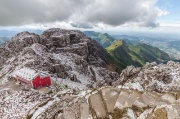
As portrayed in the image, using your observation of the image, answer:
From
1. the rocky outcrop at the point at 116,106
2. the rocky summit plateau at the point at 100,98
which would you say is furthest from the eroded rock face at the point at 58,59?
the rocky outcrop at the point at 116,106

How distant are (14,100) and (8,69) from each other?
4693 cm

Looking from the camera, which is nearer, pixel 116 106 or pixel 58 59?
pixel 116 106

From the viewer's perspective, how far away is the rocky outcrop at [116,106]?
25461mm

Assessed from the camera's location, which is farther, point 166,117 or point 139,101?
point 139,101

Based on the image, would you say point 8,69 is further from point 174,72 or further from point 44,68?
point 174,72

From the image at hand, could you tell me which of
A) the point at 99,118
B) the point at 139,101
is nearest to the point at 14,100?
the point at 99,118

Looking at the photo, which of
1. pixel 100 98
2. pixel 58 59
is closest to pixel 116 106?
pixel 100 98

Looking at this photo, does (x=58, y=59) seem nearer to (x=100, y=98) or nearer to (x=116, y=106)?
(x=100, y=98)

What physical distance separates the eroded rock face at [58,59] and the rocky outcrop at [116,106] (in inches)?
1766

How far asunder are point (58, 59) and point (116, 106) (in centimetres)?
9538

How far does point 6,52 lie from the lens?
12925 cm

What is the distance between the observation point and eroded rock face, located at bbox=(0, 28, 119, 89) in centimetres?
9315

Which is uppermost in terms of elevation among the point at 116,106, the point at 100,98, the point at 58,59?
the point at 116,106

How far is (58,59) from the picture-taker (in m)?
122
